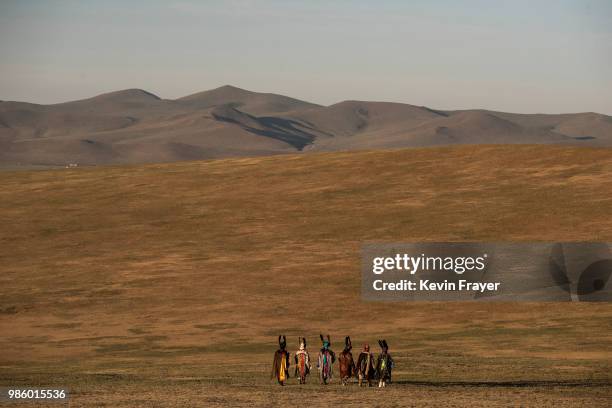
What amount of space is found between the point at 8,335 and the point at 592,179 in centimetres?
3227

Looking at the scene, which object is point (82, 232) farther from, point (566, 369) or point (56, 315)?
point (566, 369)

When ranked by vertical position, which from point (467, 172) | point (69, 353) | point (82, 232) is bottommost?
point (69, 353)

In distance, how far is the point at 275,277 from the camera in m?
43.6

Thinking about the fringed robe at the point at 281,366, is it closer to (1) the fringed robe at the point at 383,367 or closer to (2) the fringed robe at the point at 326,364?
(2) the fringed robe at the point at 326,364

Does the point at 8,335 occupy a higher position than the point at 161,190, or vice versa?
the point at 161,190

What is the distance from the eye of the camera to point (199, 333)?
1411 inches

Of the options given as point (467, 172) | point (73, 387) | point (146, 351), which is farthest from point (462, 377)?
point (467, 172)

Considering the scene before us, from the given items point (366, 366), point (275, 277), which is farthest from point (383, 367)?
point (275, 277)

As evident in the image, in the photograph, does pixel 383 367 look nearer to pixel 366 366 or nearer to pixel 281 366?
pixel 366 366

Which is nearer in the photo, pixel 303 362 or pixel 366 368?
pixel 366 368

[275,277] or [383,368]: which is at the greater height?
[275,277]

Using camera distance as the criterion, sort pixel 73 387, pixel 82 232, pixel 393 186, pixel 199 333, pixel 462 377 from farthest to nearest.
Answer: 1. pixel 393 186
2. pixel 82 232
3. pixel 199 333
4. pixel 462 377
5. pixel 73 387

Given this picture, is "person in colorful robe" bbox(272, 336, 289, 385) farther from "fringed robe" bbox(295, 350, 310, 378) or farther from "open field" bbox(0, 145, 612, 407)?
"fringed robe" bbox(295, 350, 310, 378)

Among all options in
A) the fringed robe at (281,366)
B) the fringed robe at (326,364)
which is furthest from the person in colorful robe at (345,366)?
the fringed robe at (281,366)
